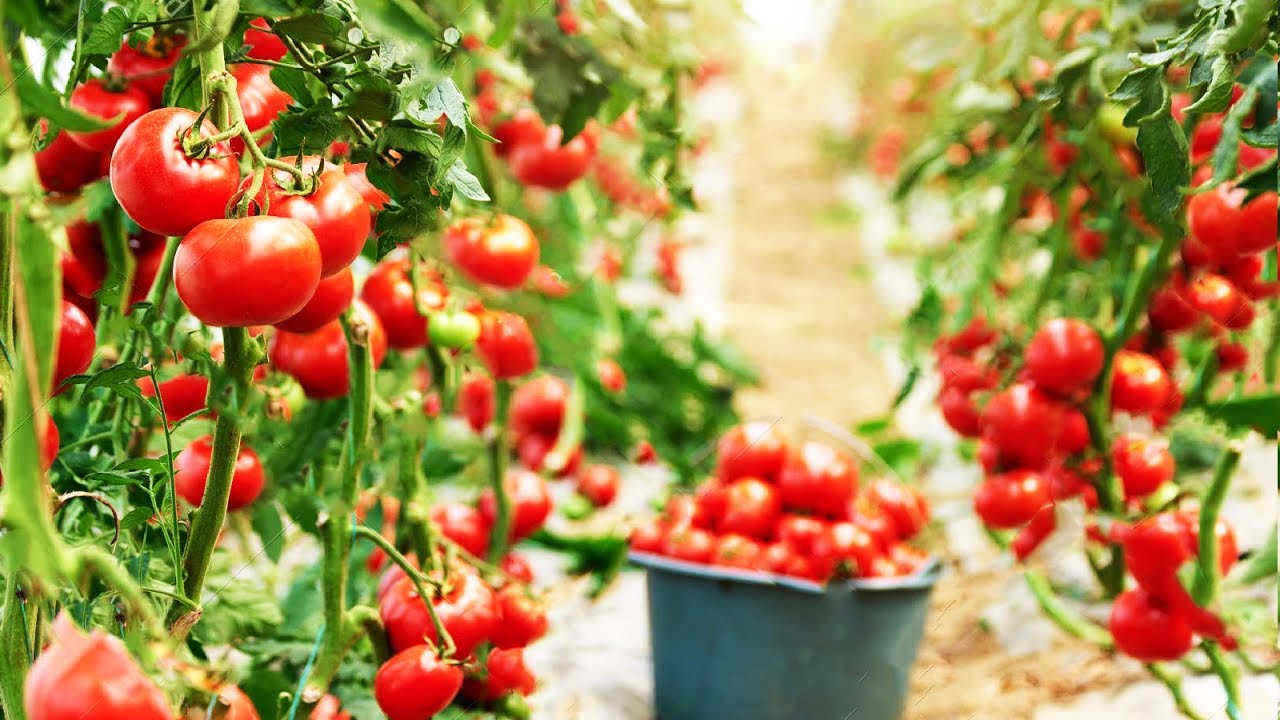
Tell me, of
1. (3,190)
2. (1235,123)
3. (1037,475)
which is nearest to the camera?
(3,190)

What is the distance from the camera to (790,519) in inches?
58.0

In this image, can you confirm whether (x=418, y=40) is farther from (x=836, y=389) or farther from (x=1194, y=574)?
(x=836, y=389)

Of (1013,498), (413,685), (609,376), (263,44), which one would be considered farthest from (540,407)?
(263,44)

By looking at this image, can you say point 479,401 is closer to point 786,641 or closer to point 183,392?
point 786,641

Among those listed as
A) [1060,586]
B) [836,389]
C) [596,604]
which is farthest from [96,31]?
[836,389]

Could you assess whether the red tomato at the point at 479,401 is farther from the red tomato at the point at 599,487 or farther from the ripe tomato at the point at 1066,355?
the ripe tomato at the point at 1066,355

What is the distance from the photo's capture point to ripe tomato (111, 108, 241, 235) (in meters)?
0.57

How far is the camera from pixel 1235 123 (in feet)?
2.53

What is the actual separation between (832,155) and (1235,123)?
23.6 ft

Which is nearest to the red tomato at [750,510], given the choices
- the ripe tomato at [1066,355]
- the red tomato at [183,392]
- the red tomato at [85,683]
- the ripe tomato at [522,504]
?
the ripe tomato at [522,504]

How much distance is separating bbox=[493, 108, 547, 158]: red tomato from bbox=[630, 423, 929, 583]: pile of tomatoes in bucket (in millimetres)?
524

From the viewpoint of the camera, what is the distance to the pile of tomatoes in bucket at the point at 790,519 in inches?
55.3

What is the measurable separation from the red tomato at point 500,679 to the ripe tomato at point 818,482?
556mm

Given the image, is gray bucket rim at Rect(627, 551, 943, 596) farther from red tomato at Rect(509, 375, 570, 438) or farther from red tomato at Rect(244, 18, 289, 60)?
red tomato at Rect(244, 18, 289, 60)
